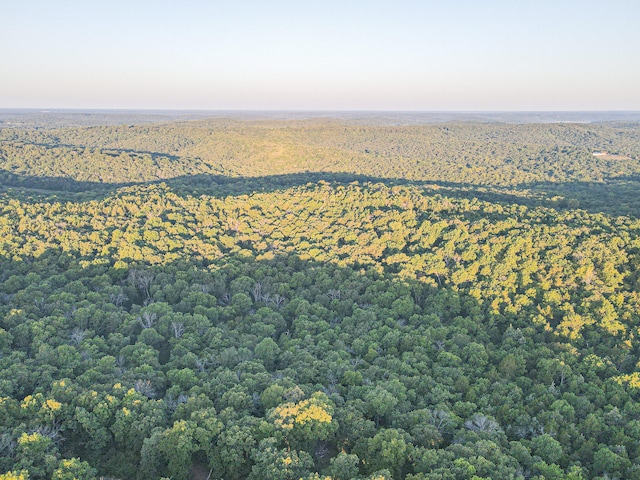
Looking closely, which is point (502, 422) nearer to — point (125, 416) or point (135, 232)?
point (125, 416)

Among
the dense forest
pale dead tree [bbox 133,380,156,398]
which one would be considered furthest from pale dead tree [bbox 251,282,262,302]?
pale dead tree [bbox 133,380,156,398]

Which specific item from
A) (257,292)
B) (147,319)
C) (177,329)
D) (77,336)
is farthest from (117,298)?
(257,292)

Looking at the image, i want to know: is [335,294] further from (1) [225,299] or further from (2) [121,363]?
(2) [121,363]

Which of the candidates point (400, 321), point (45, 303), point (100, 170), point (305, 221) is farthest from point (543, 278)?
point (100, 170)

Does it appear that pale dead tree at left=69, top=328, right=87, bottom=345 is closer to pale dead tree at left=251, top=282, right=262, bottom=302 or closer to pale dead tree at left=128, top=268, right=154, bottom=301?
pale dead tree at left=128, top=268, right=154, bottom=301

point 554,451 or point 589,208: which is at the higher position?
point 589,208
